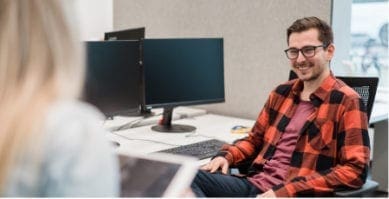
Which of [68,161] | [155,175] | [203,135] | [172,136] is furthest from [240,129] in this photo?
[68,161]

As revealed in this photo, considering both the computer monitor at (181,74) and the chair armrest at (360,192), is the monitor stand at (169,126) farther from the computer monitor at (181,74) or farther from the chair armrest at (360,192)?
the chair armrest at (360,192)

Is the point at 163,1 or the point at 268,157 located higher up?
the point at 163,1

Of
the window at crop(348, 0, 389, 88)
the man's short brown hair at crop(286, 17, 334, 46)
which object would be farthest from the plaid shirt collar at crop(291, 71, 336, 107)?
the window at crop(348, 0, 389, 88)

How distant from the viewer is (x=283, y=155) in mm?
1855

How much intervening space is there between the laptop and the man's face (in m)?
1.21

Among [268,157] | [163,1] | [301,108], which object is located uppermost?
[163,1]

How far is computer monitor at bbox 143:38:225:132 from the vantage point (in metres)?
2.17

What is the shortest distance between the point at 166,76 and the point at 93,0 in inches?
64.5

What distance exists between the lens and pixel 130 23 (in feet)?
10.7

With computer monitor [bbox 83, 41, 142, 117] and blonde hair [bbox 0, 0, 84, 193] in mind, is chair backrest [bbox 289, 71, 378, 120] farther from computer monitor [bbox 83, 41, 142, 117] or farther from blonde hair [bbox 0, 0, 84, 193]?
blonde hair [bbox 0, 0, 84, 193]

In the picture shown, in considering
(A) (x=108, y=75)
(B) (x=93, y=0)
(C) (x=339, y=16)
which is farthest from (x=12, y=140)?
(B) (x=93, y=0)

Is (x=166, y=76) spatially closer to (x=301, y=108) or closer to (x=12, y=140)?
(x=301, y=108)

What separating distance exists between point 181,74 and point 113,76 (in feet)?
1.29

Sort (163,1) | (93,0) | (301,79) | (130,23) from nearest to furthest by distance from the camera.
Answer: (301,79) < (163,1) < (130,23) < (93,0)
